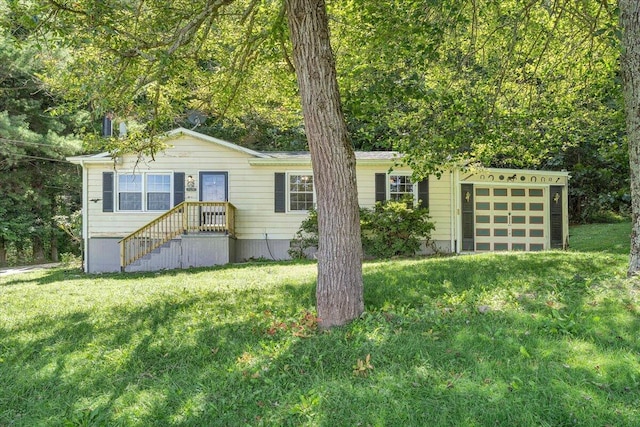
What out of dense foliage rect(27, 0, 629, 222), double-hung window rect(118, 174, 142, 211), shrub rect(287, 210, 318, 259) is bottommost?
shrub rect(287, 210, 318, 259)

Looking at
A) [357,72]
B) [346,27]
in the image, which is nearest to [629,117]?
[357,72]

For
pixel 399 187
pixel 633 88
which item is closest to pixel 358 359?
pixel 633 88

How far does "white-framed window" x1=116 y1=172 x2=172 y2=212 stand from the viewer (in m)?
12.5

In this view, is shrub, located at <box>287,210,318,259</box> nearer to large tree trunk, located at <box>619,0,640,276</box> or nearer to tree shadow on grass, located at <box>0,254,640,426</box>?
tree shadow on grass, located at <box>0,254,640,426</box>

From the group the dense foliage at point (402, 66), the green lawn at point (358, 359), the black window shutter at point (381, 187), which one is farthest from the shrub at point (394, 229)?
the green lawn at point (358, 359)

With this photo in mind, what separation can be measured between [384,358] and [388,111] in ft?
19.0

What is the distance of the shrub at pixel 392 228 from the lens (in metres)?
11.6

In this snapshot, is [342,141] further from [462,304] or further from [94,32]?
[94,32]

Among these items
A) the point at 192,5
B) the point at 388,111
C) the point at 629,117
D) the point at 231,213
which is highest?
the point at 192,5

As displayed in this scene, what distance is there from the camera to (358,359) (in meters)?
3.54

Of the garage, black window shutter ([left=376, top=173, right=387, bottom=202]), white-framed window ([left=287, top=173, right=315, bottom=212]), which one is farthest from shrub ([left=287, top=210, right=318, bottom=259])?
the garage

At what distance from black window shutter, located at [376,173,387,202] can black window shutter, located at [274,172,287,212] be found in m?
2.69

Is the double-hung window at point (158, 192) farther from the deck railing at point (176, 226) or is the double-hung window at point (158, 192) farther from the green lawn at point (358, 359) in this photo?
the green lawn at point (358, 359)

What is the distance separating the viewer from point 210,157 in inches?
495
